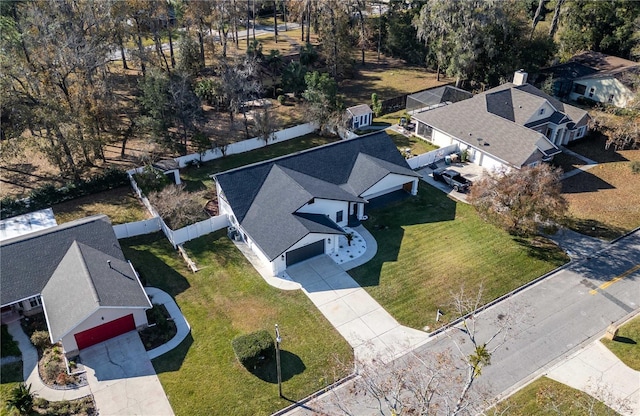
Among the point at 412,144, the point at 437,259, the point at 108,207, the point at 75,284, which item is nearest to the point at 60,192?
the point at 108,207

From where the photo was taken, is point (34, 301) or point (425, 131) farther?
point (425, 131)

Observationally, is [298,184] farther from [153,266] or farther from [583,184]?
[583,184]

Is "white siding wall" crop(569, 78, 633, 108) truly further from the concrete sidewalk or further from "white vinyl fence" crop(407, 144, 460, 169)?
the concrete sidewalk

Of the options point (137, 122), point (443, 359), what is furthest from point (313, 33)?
point (443, 359)

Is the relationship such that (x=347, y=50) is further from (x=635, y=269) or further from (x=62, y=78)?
(x=635, y=269)

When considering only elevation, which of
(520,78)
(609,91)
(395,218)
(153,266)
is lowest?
(153,266)

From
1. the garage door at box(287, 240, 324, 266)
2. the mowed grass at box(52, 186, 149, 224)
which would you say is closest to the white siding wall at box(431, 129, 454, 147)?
the garage door at box(287, 240, 324, 266)
